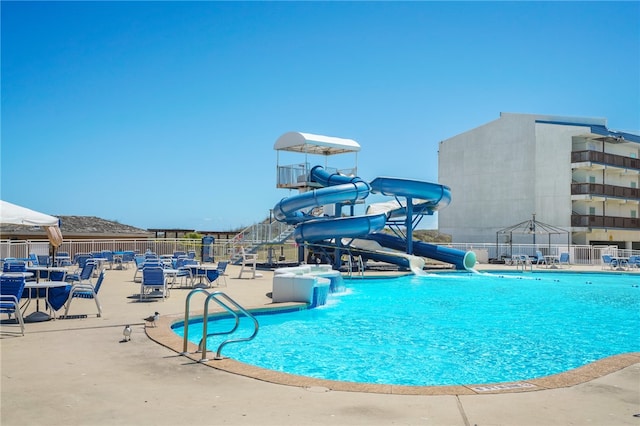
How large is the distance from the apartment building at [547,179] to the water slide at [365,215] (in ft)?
64.6

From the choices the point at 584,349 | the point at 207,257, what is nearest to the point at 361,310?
the point at 584,349

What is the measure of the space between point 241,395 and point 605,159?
150 ft

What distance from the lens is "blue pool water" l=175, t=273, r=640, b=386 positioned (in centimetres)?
821

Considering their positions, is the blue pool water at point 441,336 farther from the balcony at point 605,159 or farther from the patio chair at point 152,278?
the balcony at point 605,159

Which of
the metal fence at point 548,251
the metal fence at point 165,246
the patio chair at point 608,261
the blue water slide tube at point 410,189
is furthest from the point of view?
the metal fence at point 548,251

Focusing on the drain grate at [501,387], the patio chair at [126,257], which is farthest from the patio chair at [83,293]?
the patio chair at [126,257]

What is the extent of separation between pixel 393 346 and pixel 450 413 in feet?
15.6

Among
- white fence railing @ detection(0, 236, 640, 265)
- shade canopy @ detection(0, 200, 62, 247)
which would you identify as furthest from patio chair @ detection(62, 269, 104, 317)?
white fence railing @ detection(0, 236, 640, 265)

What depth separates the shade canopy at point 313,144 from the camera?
30.2 m

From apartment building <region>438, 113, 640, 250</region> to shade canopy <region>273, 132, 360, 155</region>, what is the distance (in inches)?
759

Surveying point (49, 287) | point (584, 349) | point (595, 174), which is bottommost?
point (584, 349)

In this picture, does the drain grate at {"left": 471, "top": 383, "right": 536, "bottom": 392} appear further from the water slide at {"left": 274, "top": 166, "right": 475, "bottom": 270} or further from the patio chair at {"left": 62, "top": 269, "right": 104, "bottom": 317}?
the water slide at {"left": 274, "top": 166, "right": 475, "bottom": 270}

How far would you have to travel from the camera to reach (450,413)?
4.85 metres

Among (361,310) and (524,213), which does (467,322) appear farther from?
(524,213)
